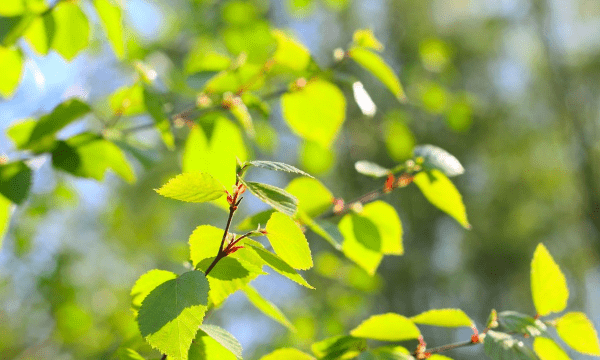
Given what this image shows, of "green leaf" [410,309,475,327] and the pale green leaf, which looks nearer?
the pale green leaf

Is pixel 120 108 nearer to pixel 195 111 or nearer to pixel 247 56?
pixel 195 111

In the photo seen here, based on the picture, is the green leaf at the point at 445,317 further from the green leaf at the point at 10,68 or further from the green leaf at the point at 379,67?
the green leaf at the point at 10,68

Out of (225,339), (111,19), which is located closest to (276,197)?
(225,339)

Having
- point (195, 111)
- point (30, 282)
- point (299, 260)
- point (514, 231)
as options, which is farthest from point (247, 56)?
point (514, 231)

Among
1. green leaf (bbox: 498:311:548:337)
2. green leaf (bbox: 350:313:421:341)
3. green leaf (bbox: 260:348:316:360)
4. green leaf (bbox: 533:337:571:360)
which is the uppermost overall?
green leaf (bbox: 498:311:548:337)

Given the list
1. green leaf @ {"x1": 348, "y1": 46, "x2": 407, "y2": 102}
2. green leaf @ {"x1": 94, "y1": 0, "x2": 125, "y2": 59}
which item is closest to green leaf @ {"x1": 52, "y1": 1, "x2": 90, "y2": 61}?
green leaf @ {"x1": 94, "y1": 0, "x2": 125, "y2": 59}

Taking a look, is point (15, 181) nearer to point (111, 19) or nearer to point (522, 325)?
point (111, 19)

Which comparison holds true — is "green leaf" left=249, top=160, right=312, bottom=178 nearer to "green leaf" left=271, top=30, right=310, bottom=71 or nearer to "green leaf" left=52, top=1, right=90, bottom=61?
"green leaf" left=271, top=30, right=310, bottom=71
